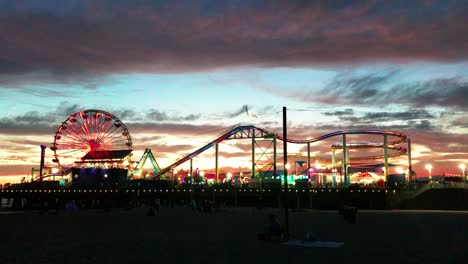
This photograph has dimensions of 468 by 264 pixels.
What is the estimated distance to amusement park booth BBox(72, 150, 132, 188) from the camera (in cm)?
10012

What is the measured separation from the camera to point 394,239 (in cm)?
2267

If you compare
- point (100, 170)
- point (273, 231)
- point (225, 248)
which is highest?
point (100, 170)

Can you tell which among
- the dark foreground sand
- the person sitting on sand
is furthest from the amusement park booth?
the person sitting on sand

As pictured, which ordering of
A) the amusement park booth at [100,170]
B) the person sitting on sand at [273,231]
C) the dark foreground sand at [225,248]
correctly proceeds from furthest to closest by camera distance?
the amusement park booth at [100,170], the person sitting on sand at [273,231], the dark foreground sand at [225,248]

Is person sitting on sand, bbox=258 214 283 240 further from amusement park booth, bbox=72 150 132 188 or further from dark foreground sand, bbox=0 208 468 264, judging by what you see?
amusement park booth, bbox=72 150 132 188

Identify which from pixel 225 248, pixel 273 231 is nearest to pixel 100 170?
pixel 273 231

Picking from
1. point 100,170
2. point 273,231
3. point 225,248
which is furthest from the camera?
point 100,170

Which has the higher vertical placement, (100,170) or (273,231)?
(100,170)

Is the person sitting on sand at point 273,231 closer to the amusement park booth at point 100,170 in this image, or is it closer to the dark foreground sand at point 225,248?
the dark foreground sand at point 225,248

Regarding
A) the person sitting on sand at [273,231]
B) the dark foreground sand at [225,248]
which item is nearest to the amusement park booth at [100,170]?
the dark foreground sand at [225,248]

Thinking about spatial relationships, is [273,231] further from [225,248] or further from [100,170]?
[100,170]

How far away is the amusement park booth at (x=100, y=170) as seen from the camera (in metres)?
100

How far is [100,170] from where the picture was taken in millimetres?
100312

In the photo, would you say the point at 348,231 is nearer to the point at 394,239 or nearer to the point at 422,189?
the point at 394,239
